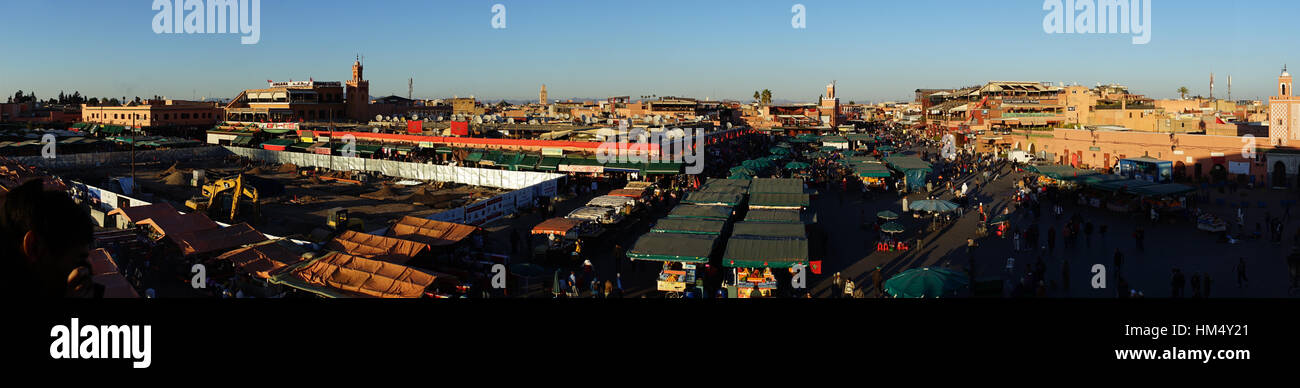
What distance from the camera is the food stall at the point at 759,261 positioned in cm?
1418

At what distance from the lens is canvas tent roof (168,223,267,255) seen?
15.9 meters

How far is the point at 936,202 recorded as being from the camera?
2234 cm

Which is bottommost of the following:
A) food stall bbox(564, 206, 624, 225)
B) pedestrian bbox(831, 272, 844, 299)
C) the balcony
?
pedestrian bbox(831, 272, 844, 299)

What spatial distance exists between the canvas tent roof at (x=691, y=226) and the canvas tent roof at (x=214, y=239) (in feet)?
30.6

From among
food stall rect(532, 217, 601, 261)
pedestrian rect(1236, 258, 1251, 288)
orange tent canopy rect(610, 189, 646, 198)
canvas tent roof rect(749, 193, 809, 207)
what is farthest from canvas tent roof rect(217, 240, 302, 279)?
pedestrian rect(1236, 258, 1251, 288)

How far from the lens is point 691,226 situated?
18.0 meters

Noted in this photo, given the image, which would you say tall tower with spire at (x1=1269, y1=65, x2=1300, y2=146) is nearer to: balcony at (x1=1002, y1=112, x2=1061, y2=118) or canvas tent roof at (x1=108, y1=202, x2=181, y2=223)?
balcony at (x1=1002, y1=112, x2=1061, y2=118)

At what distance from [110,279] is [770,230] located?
12.8 m

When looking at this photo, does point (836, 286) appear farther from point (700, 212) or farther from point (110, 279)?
point (110, 279)

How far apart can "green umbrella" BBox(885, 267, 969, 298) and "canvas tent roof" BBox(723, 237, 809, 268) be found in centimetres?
208

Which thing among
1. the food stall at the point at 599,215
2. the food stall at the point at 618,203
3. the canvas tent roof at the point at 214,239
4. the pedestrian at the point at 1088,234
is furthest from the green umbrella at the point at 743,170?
the canvas tent roof at the point at 214,239

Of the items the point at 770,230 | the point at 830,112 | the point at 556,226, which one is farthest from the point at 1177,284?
the point at 830,112
